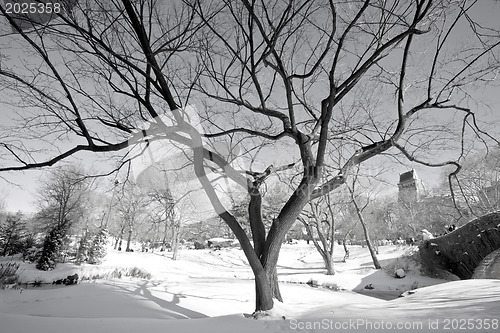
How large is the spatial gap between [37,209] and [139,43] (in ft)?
94.2

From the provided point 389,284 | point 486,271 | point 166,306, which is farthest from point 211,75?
point 389,284

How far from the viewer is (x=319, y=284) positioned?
11242 mm

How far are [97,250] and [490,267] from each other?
2083 cm

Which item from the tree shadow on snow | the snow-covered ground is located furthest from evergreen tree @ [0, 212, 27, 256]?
the tree shadow on snow

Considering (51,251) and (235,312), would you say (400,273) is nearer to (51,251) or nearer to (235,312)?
(235,312)

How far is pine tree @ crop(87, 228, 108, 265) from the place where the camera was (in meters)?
15.9

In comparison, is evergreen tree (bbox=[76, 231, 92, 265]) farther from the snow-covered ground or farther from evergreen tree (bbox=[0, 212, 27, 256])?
the snow-covered ground

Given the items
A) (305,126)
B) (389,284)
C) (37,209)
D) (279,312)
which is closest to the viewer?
(279,312)

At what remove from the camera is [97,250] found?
16.3 m

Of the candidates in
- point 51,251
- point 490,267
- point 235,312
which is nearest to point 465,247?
point 490,267

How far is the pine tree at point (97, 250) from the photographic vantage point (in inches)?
Result: 627

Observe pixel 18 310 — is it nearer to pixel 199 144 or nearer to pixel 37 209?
pixel 199 144

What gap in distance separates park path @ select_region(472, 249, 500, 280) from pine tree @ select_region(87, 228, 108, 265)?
2022 centimetres

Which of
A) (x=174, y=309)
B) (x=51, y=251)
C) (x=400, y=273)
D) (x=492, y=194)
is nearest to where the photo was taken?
(x=174, y=309)
